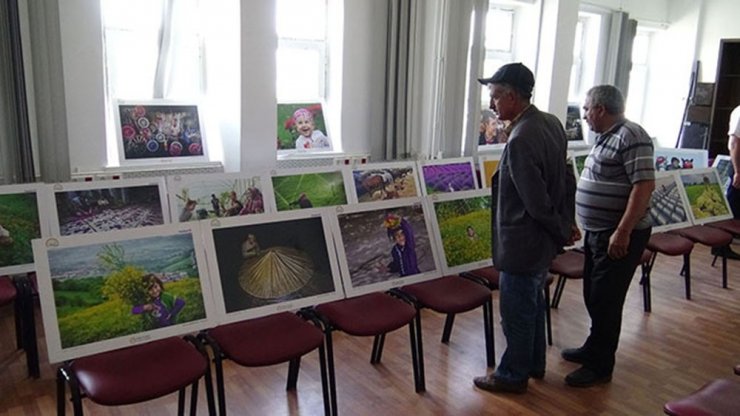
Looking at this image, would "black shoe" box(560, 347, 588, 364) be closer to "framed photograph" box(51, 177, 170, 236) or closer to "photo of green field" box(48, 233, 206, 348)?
"photo of green field" box(48, 233, 206, 348)

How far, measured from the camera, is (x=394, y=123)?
5.11 metres

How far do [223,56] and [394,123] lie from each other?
154cm

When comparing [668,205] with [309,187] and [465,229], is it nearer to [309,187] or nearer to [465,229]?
[465,229]

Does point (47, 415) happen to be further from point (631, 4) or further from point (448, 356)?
point (631, 4)

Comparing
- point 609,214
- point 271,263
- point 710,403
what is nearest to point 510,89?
point 609,214

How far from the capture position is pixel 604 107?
2.74 metres

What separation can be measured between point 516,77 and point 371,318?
3.86 feet

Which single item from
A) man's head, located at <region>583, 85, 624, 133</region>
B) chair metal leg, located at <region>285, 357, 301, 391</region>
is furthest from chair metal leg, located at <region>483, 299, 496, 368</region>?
man's head, located at <region>583, 85, 624, 133</region>

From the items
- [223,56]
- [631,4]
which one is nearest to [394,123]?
[223,56]

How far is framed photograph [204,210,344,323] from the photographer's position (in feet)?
7.75

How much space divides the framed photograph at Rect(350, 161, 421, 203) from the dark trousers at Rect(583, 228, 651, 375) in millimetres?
1321

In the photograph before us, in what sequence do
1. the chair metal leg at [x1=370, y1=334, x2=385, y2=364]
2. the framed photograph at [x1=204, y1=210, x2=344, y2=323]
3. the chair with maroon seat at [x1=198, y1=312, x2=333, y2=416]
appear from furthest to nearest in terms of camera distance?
1. the chair metal leg at [x1=370, y1=334, x2=385, y2=364]
2. the framed photograph at [x1=204, y1=210, x2=344, y2=323]
3. the chair with maroon seat at [x1=198, y1=312, x2=333, y2=416]

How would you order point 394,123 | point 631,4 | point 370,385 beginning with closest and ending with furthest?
point 370,385 → point 394,123 → point 631,4

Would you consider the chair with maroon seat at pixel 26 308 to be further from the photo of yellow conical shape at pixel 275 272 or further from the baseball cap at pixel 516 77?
the baseball cap at pixel 516 77
